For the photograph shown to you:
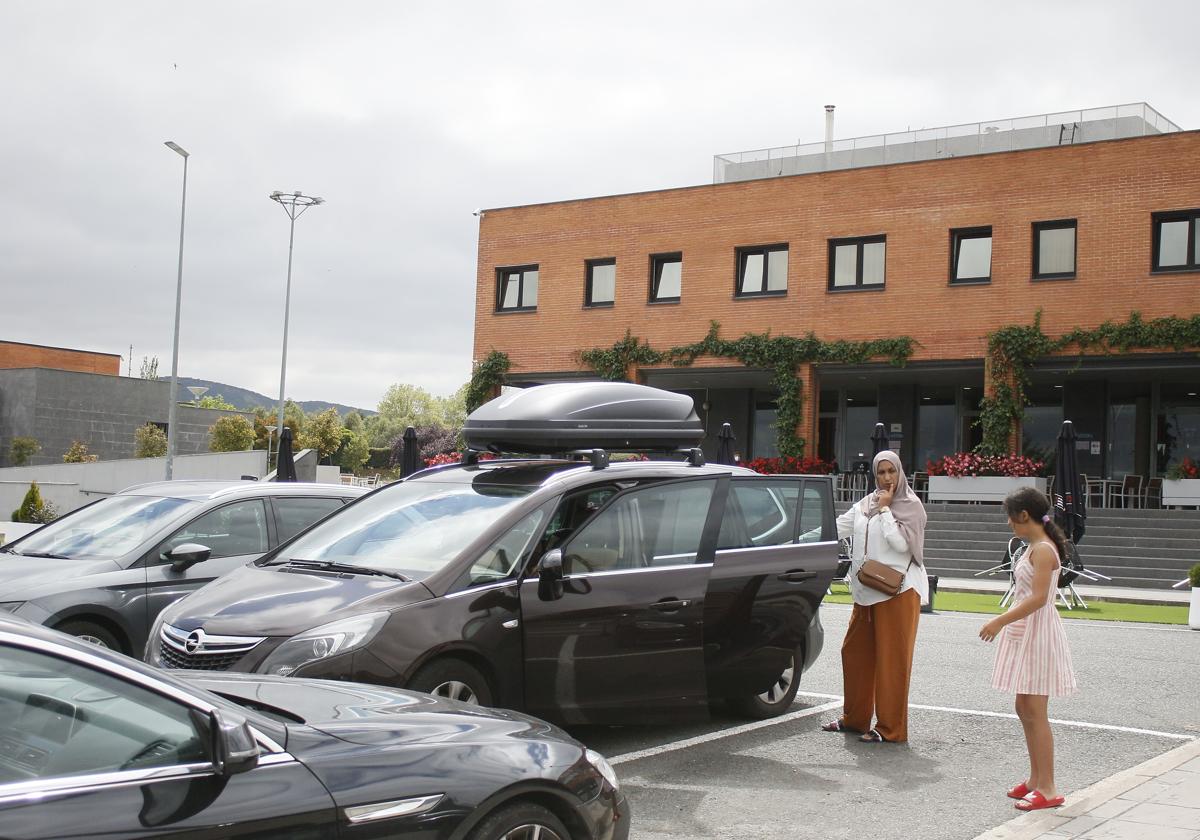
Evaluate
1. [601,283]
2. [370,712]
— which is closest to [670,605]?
[370,712]

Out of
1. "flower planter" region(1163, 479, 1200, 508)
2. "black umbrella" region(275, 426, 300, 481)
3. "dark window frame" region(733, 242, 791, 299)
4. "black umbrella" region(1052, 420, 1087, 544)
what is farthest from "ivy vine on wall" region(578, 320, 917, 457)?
"black umbrella" region(275, 426, 300, 481)

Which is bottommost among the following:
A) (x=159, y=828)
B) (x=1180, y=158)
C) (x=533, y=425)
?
(x=159, y=828)

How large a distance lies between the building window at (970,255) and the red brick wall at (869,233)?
36cm

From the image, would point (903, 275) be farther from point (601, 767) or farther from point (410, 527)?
point (601, 767)

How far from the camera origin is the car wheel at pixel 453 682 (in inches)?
239

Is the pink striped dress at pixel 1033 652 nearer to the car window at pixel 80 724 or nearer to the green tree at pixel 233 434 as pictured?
the car window at pixel 80 724

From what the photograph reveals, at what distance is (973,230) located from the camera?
2980 cm

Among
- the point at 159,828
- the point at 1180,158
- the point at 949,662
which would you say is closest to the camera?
the point at 159,828

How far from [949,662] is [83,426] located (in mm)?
50421

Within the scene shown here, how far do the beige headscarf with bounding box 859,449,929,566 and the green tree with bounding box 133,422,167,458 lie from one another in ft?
156

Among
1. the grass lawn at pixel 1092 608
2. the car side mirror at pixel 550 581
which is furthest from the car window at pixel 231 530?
the grass lawn at pixel 1092 608

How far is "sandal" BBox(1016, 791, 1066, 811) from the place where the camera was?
611 cm

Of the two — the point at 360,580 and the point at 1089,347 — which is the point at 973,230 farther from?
the point at 360,580

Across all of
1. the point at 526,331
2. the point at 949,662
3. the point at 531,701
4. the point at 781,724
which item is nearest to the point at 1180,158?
the point at 526,331
